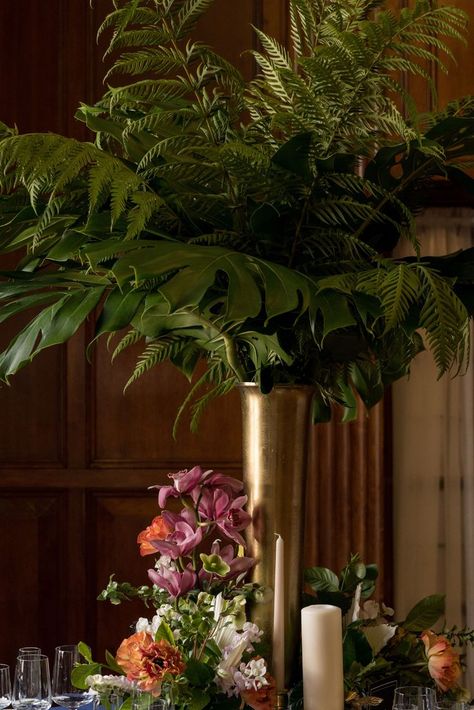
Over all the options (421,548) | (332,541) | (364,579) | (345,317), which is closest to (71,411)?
(332,541)

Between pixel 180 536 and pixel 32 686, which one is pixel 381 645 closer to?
pixel 180 536

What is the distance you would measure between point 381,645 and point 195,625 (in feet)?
0.95

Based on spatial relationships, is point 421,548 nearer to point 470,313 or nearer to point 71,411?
point 71,411

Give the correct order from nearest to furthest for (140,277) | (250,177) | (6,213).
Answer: (140,277) < (250,177) < (6,213)

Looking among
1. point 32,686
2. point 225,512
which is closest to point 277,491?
point 225,512

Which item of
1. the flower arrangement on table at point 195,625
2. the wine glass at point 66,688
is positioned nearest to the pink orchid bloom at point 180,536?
the flower arrangement on table at point 195,625

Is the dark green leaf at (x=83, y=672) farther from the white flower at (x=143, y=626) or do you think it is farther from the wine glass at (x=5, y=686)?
the wine glass at (x=5, y=686)

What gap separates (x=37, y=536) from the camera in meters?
3.63

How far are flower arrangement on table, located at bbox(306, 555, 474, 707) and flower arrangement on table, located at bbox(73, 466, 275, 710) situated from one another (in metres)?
0.14

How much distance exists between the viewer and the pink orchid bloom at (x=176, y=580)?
125cm

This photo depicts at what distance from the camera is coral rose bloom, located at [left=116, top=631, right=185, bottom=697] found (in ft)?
3.68

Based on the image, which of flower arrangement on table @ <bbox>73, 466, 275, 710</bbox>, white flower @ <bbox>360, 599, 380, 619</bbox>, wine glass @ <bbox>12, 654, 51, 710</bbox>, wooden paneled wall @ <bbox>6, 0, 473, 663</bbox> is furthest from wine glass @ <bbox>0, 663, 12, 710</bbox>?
wooden paneled wall @ <bbox>6, 0, 473, 663</bbox>

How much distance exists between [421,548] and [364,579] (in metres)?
2.40

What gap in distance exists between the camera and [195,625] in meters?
1.17
